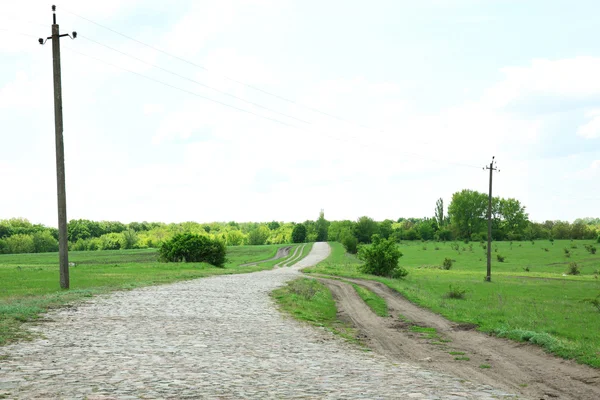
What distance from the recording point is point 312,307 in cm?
2389

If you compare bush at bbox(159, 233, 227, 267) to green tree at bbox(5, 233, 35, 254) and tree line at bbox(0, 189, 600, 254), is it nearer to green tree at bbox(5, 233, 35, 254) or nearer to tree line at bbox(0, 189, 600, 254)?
tree line at bbox(0, 189, 600, 254)

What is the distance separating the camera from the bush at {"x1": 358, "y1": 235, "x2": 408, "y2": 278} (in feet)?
176

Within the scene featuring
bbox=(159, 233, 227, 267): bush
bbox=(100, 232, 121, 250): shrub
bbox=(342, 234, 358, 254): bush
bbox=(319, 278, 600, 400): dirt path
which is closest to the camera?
bbox=(319, 278, 600, 400): dirt path

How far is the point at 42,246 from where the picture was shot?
450 feet

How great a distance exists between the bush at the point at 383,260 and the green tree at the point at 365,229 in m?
74.0

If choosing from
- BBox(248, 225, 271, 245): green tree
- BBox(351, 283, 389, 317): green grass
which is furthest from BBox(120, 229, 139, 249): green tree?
BBox(351, 283, 389, 317): green grass

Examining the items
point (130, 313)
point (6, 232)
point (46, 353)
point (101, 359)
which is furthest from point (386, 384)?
point (6, 232)

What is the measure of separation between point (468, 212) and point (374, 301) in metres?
123

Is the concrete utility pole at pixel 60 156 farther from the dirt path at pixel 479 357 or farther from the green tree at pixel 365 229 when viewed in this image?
the green tree at pixel 365 229

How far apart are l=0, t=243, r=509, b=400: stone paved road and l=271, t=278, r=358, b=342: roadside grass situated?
1255 millimetres

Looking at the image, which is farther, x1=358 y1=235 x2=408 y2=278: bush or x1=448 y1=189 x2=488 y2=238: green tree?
x1=448 y1=189 x2=488 y2=238: green tree

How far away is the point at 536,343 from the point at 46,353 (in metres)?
13.6

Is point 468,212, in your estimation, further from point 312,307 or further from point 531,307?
point 312,307

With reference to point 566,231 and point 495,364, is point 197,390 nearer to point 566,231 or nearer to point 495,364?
point 495,364
